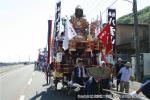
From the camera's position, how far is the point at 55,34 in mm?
21922

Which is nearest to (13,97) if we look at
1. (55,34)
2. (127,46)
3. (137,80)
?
(55,34)

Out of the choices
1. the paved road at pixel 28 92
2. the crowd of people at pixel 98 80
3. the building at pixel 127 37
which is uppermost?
the building at pixel 127 37

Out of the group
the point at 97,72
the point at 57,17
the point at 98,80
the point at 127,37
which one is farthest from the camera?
the point at 127,37

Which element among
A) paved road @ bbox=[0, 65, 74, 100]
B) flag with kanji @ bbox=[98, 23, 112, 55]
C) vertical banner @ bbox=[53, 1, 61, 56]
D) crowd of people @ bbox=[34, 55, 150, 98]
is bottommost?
paved road @ bbox=[0, 65, 74, 100]

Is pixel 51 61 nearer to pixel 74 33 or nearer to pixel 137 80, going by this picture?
pixel 74 33

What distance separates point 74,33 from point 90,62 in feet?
5.88

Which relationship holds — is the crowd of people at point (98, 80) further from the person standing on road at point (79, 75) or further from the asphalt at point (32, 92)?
the asphalt at point (32, 92)

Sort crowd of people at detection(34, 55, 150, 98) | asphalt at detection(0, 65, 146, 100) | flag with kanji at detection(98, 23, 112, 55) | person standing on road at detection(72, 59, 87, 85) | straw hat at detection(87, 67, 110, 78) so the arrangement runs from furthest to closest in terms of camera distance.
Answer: asphalt at detection(0, 65, 146, 100) → flag with kanji at detection(98, 23, 112, 55) → person standing on road at detection(72, 59, 87, 85) → straw hat at detection(87, 67, 110, 78) → crowd of people at detection(34, 55, 150, 98)

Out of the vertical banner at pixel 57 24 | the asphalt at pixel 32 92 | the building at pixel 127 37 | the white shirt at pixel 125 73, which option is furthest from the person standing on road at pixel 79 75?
the building at pixel 127 37

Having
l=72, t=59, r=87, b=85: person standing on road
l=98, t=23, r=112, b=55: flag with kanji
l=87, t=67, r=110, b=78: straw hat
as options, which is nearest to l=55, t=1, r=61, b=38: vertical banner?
l=98, t=23, r=112, b=55: flag with kanji

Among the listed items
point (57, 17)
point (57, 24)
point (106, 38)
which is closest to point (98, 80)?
point (106, 38)

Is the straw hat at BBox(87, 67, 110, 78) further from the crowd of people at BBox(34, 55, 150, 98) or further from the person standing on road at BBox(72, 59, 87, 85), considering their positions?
the person standing on road at BBox(72, 59, 87, 85)

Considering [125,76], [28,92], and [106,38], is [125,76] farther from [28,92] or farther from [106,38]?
[28,92]

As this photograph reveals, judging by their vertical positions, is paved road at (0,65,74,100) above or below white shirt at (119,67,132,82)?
below
